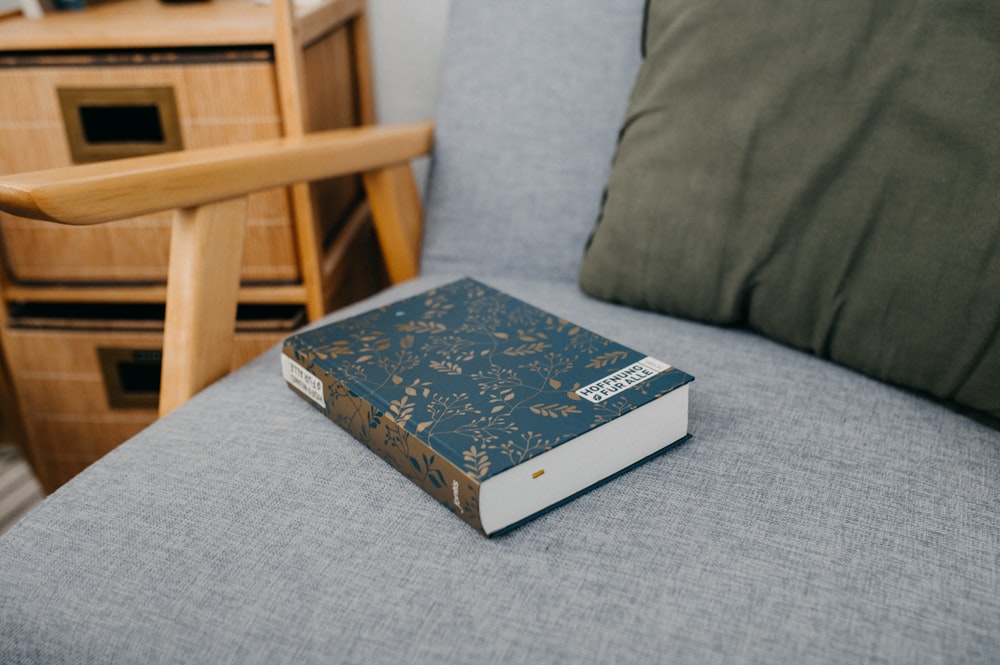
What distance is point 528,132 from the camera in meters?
0.91

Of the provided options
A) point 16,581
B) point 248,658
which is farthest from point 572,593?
point 16,581

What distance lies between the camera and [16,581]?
18.9 inches

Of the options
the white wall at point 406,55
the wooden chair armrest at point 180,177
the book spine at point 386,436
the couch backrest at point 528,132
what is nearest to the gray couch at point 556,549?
the book spine at point 386,436

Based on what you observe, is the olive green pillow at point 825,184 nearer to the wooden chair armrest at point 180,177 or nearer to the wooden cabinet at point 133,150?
the wooden chair armrest at point 180,177

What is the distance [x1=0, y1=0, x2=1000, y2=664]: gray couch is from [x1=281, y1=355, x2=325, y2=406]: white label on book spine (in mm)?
14

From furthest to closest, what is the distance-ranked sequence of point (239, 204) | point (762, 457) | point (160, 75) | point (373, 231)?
1. point (373, 231)
2. point (160, 75)
3. point (239, 204)
4. point (762, 457)

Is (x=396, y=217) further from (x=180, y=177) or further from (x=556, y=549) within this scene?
(x=556, y=549)

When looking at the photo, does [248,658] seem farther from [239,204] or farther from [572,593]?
[239,204]

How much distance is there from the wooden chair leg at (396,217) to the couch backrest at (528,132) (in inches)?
1.1

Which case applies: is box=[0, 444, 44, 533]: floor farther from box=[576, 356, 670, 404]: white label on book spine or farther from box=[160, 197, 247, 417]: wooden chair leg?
box=[576, 356, 670, 404]: white label on book spine

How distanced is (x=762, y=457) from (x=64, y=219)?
0.53 meters

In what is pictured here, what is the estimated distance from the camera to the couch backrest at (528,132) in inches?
35.0

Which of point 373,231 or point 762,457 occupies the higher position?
point 762,457

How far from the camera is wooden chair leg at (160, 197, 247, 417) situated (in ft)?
2.17
